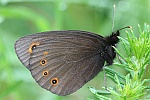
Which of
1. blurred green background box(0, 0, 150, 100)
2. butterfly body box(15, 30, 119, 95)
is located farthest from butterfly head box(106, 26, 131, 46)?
blurred green background box(0, 0, 150, 100)

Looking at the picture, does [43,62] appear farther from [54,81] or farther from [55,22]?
[55,22]

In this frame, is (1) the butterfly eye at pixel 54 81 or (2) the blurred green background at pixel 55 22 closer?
(1) the butterfly eye at pixel 54 81

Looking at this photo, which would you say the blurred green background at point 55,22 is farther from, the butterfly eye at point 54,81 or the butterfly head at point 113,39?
the butterfly head at point 113,39

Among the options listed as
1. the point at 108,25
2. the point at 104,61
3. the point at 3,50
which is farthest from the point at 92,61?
the point at 108,25

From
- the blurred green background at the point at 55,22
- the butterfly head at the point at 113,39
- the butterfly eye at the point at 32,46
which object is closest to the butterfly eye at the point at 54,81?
the butterfly eye at the point at 32,46

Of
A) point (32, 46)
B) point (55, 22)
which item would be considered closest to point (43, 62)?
point (32, 46)

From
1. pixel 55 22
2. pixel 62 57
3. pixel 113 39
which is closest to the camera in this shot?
pixel 113 39

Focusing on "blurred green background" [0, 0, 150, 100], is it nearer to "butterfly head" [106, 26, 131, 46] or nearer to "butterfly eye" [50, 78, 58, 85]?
"butterfly eye" [50, 78, 58, 85]
